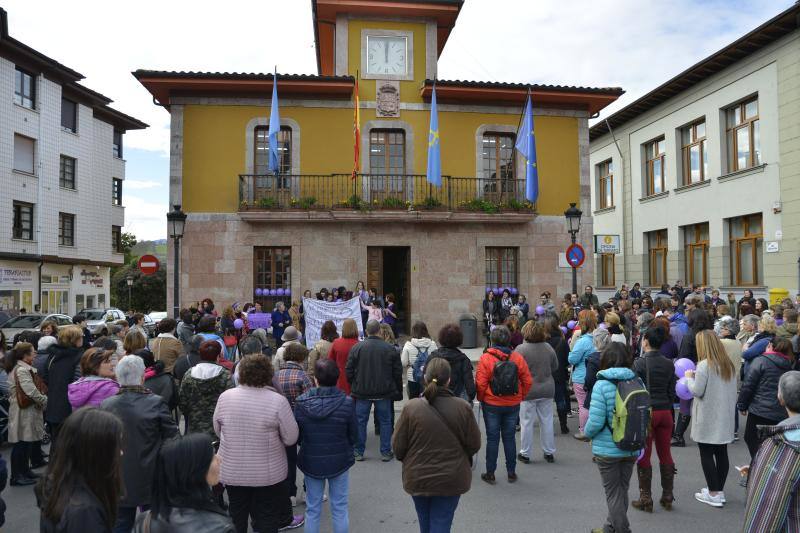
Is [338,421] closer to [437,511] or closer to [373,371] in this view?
[437,511]

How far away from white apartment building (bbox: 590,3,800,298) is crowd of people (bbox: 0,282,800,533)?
12.0m

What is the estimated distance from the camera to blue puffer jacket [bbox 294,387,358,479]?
4.32 meters

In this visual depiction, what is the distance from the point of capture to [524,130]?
16016 millimetres

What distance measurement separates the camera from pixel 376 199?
17.0 meters

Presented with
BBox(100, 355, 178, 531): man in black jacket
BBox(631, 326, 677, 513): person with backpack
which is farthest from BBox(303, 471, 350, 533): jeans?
BBox(631, 326, 677, 513): person with backpack

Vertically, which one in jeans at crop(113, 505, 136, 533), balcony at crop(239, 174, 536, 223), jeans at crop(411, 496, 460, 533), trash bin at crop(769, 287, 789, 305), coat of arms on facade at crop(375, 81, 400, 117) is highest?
coat of arms on facade at crop(375, 81, 400, 117)

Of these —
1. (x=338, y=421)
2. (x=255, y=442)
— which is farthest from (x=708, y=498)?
(x=255, y=442)

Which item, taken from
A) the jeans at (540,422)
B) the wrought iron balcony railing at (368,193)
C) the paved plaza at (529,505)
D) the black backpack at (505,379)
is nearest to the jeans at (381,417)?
the paved plaza at (529,505)

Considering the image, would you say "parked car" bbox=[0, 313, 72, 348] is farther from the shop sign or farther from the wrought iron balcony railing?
the wrought iron balcony railing

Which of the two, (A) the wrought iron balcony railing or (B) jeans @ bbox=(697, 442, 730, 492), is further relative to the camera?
(A) the wrought iron balcony railing

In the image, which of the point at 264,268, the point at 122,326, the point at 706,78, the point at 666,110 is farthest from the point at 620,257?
the point at 122,326

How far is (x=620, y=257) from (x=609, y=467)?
23.5 metres

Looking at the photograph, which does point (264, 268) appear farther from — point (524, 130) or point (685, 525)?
point (685, 525)

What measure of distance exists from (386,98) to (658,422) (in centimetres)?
1402
